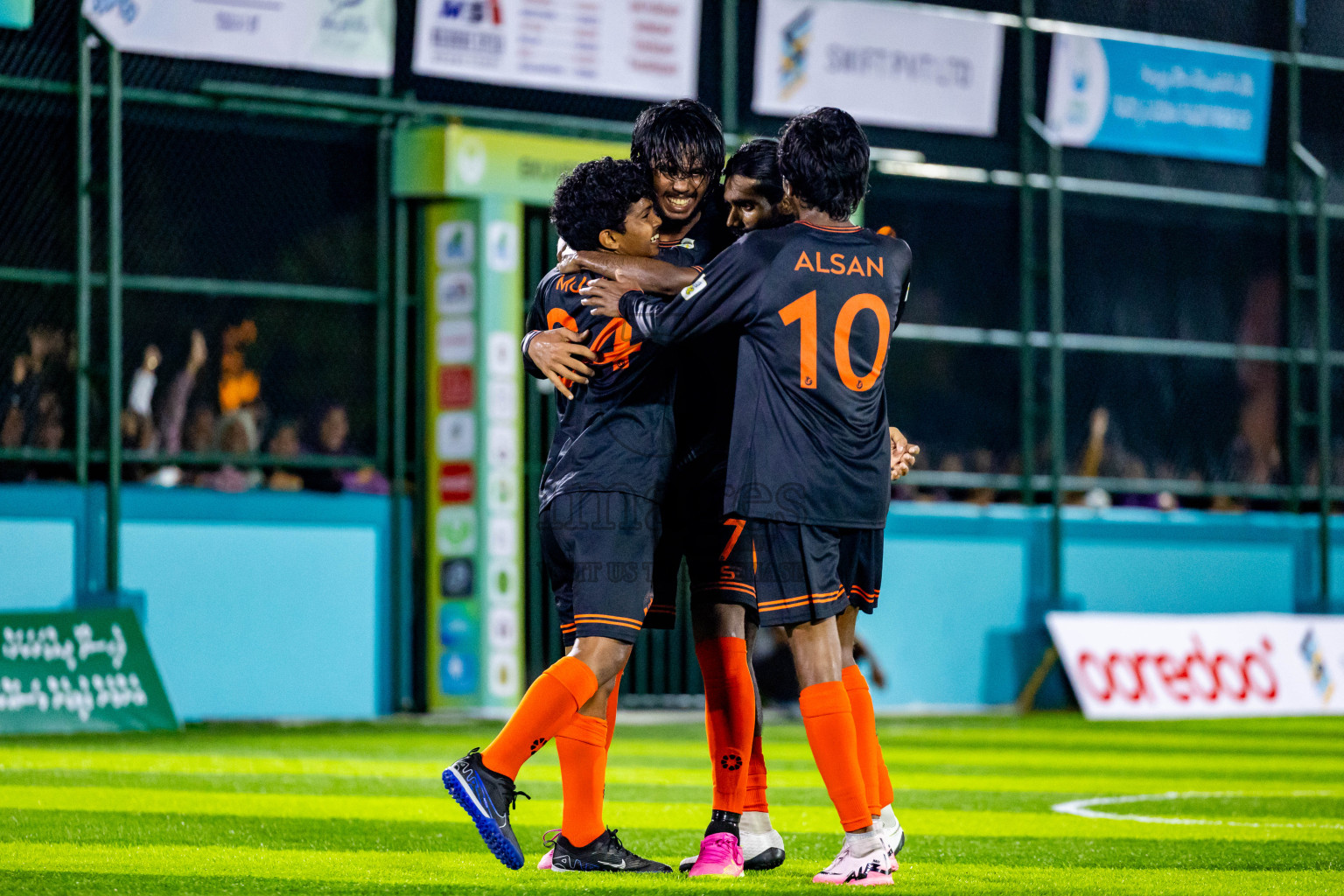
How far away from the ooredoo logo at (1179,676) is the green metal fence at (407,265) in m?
1.13

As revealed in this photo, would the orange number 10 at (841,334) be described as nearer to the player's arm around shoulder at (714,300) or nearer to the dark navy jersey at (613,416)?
the player's arm around shoulder at (714,300)

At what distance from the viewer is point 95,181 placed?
13.7 metres

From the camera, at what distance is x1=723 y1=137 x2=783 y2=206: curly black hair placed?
559 centimetres

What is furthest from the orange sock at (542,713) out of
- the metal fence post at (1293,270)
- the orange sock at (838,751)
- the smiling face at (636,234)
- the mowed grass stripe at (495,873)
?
the metal fence post at (1293,270)

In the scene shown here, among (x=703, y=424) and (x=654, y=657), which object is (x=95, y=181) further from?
(x=703, y=424)

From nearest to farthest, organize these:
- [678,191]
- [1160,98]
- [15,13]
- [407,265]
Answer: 1. [678,191]
2. [15,13]
3. [407,265]
4. [1160,98]

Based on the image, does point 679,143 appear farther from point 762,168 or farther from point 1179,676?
point 1179,676

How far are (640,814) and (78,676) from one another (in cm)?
620

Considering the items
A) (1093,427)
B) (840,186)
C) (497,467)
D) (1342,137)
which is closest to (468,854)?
(840,186)

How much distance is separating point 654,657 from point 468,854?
1012 cm

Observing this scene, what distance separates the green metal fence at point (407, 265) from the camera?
1364 centimetres

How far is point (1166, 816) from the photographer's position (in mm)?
7473

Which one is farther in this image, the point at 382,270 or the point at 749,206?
the point at 382,270

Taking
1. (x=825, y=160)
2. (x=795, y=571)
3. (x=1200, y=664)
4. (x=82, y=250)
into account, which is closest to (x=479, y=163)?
(x=82, y=250)
